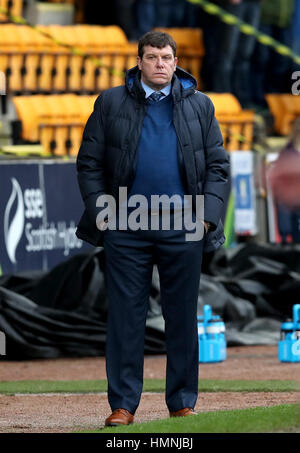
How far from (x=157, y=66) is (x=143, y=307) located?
→ 1.20 meters

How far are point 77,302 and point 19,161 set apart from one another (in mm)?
2459

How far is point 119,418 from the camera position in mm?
6547

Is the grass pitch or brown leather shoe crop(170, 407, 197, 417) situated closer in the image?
the grass pitch

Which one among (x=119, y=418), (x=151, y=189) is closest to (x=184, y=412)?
(x=119, y=418)

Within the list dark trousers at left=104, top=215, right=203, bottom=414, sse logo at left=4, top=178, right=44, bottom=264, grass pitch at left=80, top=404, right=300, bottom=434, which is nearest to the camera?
grass pitch at left=80, top=404, right=300, bottom=434

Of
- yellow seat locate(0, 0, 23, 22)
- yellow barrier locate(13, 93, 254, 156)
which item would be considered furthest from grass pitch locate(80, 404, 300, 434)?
yellow seat locate(0, 0, 23, 22)

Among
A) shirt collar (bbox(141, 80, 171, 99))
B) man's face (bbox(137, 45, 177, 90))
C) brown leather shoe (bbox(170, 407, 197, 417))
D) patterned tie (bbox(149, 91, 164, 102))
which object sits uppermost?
man's face (bbox(137, 45, 177, 90))

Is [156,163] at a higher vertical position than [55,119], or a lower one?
higher

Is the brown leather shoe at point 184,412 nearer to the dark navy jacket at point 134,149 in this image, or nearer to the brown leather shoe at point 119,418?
the brown leather shoe at point 119,418

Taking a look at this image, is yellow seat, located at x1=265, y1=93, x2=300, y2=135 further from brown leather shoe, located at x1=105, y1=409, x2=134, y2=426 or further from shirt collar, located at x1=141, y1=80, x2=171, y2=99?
brown leather shoe, located at x1=105, y1=409, x2=134, y2=426

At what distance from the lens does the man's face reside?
659cm

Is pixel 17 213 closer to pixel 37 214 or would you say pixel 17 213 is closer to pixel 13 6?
pixel 37 214

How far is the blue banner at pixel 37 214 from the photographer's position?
565 inches
